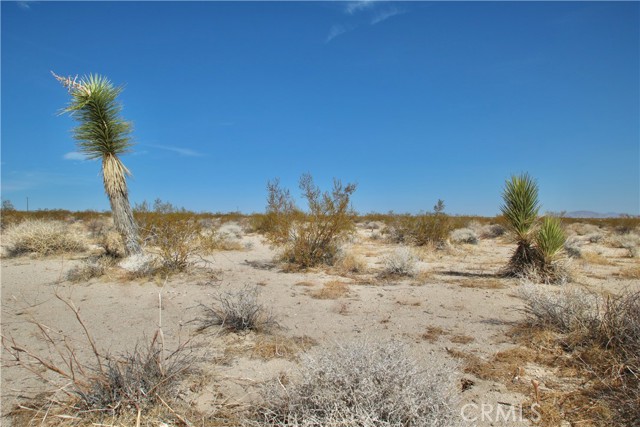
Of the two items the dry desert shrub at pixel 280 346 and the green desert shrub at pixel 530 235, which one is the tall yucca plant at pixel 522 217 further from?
the dry desert shrub at pixel 280 346

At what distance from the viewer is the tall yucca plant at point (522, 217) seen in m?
9.00

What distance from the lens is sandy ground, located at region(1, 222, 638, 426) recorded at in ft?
12.6

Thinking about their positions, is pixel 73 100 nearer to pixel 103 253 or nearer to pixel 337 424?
pixel 103 253

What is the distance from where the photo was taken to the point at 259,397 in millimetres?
3381

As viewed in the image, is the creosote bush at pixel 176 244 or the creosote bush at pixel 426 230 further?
the creosote bush at pixel 426 230

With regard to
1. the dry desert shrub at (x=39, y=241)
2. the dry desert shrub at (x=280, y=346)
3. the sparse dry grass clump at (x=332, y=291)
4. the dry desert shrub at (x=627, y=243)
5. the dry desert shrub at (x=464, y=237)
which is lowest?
the dry desert shrub at (x=280, y=346)

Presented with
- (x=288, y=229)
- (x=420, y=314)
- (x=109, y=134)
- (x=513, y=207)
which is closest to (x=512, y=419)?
(x=420, y=314)

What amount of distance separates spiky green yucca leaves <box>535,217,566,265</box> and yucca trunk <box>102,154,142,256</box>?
9997mm

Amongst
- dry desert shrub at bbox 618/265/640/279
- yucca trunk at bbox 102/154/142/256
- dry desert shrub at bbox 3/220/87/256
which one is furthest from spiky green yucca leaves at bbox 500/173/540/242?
dry desert shrub at bbox 3/220/87/256

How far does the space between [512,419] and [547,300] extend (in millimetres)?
2555

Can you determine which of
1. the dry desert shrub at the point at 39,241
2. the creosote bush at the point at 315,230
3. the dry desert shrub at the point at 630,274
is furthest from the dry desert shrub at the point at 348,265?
the dry desert shrub at the point at 39,241

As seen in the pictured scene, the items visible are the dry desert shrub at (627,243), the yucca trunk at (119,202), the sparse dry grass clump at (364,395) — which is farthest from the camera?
the dry desert shrub at (627,243)

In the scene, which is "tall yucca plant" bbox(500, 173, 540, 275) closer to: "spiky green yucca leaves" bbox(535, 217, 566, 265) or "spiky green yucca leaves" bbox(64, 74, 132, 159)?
"spiky green yucca leaves" bbox(535, 217, 566, 265)

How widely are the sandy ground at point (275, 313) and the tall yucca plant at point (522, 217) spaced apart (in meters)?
0.69
